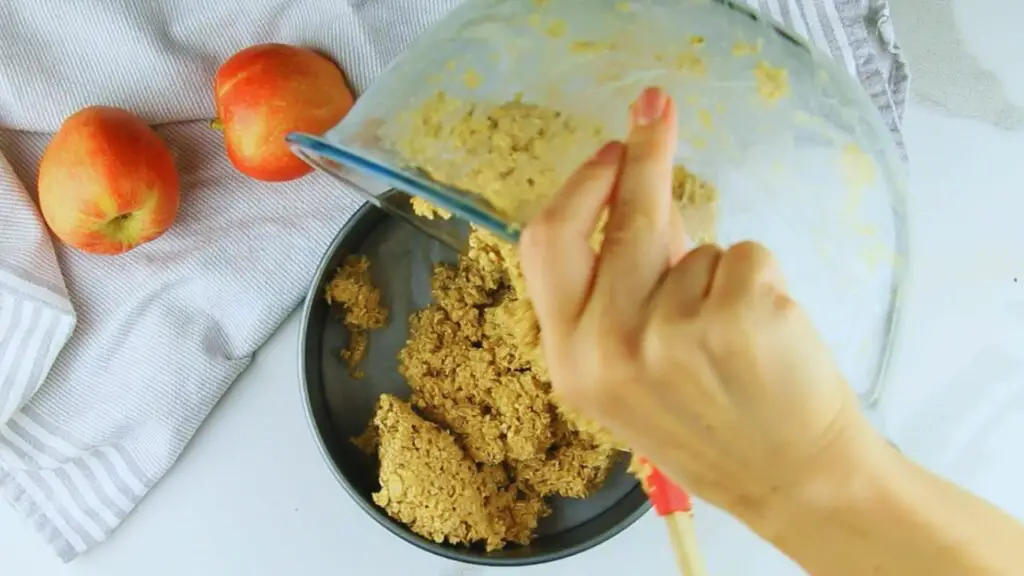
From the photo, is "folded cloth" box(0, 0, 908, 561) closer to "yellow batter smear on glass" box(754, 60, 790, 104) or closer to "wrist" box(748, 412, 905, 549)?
"yellow batter smear on glass" box(754, 60, 790, 104)

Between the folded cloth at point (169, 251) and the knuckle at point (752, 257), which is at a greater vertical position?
the knuckle at point (752, 257)

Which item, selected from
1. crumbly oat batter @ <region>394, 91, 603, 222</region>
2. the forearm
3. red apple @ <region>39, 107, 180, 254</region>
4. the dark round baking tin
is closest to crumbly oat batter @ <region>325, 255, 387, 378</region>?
the dark round baking tin

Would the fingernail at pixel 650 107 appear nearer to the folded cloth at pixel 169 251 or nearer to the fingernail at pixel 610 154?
the fingernail at pixel 610 154

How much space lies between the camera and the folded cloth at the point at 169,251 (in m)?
0.62

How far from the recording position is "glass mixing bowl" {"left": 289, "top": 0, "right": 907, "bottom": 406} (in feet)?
1.26

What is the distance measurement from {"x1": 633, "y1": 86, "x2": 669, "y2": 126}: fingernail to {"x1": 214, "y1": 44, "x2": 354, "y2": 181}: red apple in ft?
1.00

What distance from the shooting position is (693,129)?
1.32 feet

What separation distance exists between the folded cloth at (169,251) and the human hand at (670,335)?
347mm

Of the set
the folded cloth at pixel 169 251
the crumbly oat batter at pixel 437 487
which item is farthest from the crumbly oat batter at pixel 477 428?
the folded cloth at pixel 169 251

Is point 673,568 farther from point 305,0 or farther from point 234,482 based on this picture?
point 305,0

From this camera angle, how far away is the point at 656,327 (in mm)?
312

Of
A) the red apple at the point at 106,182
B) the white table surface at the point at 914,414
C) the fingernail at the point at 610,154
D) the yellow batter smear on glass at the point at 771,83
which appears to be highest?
the fingernail at the point at 610,154

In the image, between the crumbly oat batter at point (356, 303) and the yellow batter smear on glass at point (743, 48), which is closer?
the yellow batter smear on glass at point (743, 48)

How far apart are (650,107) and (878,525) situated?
180 mm
